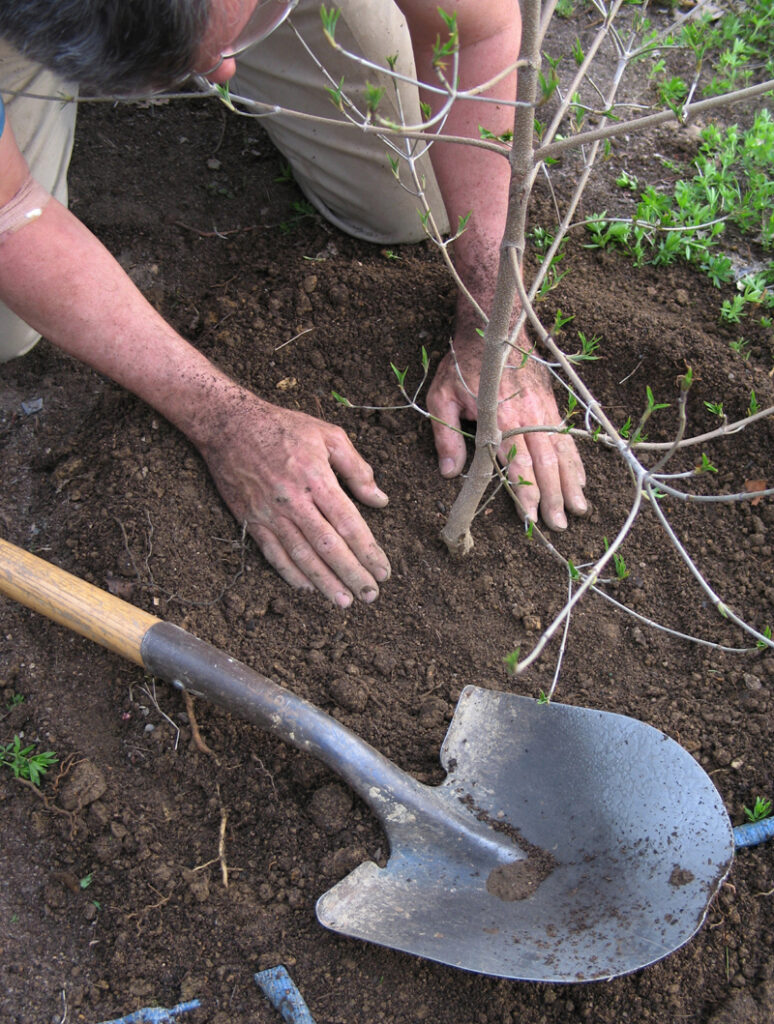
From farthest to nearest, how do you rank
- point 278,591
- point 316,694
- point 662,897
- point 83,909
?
point 278,591 < point 316,694 < point 83,909 < point 662,897

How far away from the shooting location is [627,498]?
6.83 feet

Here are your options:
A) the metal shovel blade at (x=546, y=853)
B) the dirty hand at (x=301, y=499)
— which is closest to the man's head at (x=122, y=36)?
the dirty hand at (x=301, y=499)

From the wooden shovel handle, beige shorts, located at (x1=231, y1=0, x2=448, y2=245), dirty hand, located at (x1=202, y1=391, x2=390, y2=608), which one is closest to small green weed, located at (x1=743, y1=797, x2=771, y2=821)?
dirty hand, located at (x1=202, y1=391, x2=390, y2=608)

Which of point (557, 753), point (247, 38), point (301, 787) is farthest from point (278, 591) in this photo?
point (247, 38)

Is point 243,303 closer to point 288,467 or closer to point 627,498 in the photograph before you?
point 288,467

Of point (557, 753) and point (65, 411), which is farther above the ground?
point (65, 411)

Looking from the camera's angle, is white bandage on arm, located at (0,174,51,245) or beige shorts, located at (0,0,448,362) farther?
beige shorts, located at (0,0,448,362)

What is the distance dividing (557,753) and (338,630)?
22.1 inches

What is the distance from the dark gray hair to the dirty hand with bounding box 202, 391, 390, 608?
0.86 m

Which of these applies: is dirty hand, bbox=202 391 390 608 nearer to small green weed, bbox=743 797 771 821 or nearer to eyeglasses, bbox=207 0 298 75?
eyeglasses, bbox=207 0 298 75

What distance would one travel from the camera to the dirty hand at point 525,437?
6.57ft

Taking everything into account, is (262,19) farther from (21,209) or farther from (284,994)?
(284,994)

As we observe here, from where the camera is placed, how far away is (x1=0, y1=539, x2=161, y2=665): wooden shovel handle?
5.36 feet

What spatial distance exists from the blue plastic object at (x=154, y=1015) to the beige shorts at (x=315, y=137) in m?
1.83
